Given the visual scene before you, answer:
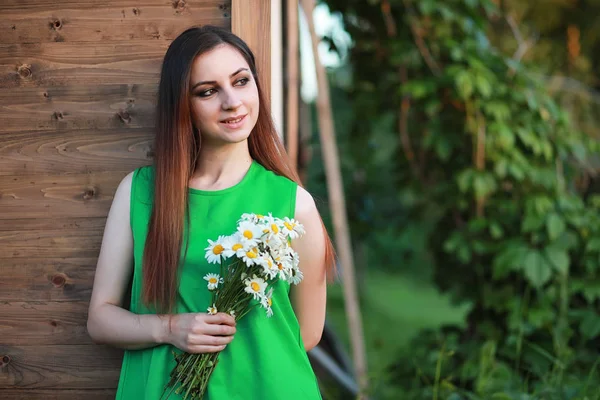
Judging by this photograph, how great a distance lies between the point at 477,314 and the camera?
4.27 metres

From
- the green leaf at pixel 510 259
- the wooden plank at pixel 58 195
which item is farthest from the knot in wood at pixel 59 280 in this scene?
the green leaf at pixel 510 259

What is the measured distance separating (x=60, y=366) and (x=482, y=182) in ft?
7.69

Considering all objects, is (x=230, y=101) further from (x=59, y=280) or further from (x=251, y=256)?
(x=59, y=280)

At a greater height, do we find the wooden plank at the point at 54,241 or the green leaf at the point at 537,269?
the wooden plank at the point at 54,241

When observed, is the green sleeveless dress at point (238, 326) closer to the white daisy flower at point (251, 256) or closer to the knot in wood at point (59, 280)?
the white daisy flower at point (251, 256)

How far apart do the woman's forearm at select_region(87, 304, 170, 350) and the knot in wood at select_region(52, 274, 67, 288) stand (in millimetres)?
280

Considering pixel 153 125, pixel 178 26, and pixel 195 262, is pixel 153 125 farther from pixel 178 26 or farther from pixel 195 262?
pixel 195 262

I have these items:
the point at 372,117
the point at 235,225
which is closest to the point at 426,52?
the point at 372,117

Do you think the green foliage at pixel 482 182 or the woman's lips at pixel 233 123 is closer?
the woman's lips at pixel 233 123

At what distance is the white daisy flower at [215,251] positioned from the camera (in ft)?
5.91

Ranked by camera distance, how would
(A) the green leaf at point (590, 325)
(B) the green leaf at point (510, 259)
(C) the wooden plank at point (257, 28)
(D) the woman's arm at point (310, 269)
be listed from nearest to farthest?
(D) the woman's arm at point (310, 269) < (C) the wooden plank at point (257, 28) < (A) the green leaf at point (590, 325) < (B) the green leaf at point (510, 259)

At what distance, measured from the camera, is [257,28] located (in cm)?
225

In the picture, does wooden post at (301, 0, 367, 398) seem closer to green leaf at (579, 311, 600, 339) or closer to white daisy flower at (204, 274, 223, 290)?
green leaf at (579, 311, 600, 339)

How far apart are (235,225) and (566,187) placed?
2650 mm
